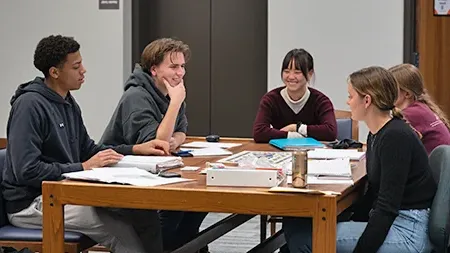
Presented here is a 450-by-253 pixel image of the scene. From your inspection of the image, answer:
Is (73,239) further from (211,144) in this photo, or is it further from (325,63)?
(325,63)

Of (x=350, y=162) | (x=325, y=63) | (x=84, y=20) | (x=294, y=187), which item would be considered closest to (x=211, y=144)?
(x=350, y=162)

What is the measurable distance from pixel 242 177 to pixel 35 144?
918 mm

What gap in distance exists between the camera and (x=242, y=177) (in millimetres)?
2740

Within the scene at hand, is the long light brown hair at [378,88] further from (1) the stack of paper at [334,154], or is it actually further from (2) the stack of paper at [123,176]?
(2) the stack of paper at [123,176]

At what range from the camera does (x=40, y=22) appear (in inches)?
256

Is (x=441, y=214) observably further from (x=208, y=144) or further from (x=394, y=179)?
(x=208, y=144)

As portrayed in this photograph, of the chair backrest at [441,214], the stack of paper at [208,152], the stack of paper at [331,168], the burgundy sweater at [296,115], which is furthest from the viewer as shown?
the burgundy sweater at [296,115]

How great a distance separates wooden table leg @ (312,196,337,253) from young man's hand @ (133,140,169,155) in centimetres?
123

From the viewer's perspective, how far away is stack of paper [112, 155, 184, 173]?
3146mm

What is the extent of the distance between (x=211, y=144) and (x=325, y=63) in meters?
2.10

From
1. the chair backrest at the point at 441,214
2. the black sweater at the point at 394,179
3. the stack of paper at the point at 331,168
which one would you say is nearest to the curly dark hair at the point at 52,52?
the stack of paper at the point at 331,168

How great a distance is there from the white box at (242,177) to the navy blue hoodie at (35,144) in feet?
2.24

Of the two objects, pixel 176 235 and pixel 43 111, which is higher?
pixel 43 111

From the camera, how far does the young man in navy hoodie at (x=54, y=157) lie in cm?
310
